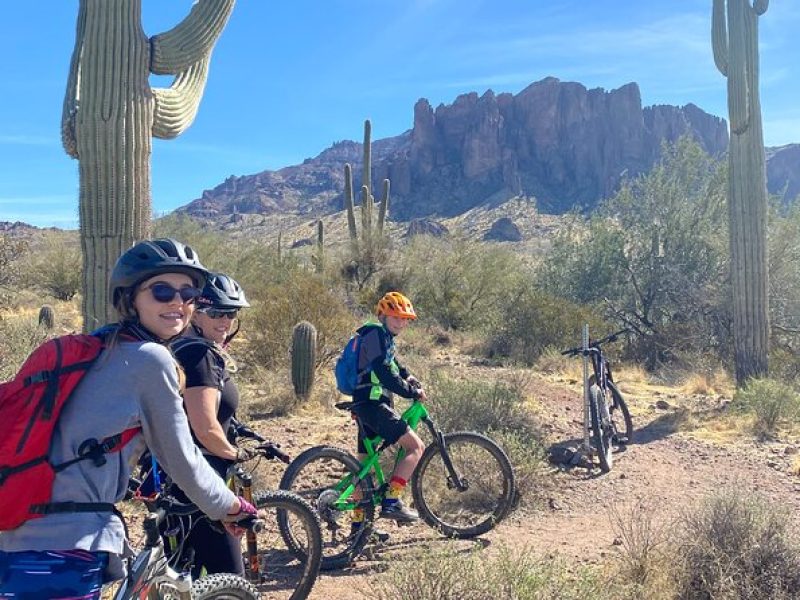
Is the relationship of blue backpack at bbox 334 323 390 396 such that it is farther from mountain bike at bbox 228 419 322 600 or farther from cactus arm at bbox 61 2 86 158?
cactus arm at bbox 61 2 86 158

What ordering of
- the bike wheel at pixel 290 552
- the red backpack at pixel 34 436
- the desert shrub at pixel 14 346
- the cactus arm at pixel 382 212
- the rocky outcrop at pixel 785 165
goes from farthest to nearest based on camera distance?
1. the rocky outcrop at pixel 785 165
2. the cactus arm at pixel 382 212
3. the desert shrub at pixel 14 346
4. the bike wheel at pixel 290 552
5. the red backpack at pixel 34 436

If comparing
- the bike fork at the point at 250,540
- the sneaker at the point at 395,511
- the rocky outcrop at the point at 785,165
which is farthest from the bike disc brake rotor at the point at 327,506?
the rocky outcrop at the point at 785,165

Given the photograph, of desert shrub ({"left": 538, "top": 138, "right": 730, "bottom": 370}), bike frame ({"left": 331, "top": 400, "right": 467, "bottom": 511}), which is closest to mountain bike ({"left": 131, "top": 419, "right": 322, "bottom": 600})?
bike frame ({"left": 331, "top": 400, "right": 467, "bottom": 511})

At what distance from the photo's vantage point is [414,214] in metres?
83.9

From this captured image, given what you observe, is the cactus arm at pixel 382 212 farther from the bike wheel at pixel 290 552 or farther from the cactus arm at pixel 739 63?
the bike wheel at pixel 290 552

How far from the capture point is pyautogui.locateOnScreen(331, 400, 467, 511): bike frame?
452cm

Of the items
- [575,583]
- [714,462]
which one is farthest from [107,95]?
[714,462]

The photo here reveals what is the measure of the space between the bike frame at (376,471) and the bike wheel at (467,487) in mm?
55

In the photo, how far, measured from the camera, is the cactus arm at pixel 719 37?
36.8 ft

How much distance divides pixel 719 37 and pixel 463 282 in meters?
9.39

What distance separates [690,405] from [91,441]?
9807 millimetres

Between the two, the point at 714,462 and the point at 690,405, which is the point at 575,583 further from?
the point at 690,405

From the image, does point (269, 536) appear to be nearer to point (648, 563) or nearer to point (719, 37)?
point (648, 563)

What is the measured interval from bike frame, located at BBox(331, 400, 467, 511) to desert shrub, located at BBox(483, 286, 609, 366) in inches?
362
